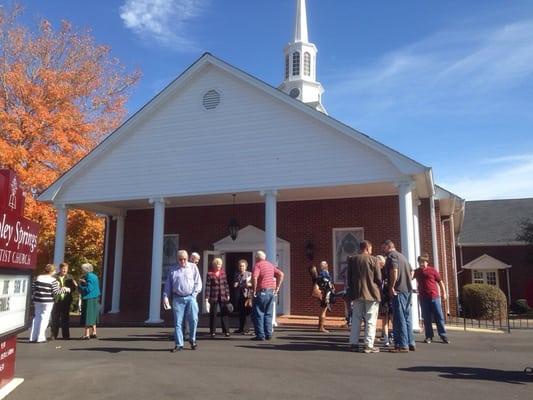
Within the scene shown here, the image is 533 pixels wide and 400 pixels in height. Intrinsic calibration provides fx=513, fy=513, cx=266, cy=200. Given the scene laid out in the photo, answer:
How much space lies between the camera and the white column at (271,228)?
492 inches

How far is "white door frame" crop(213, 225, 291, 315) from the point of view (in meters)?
A: 15.3

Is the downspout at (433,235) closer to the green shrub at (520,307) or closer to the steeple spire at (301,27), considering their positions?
the green shrub at (520,307)

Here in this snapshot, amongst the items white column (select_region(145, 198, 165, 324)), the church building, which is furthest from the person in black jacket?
the church building

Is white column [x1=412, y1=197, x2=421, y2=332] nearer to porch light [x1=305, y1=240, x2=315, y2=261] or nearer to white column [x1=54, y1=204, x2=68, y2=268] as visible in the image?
porch light [x1=305, y1=240, x2=315, y2=261]

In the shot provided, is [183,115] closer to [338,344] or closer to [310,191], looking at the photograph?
[310,191]

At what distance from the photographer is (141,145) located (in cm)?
1468

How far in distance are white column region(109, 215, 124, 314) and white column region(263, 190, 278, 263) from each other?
686cm

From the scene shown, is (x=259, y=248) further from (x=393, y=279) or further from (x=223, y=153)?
(x=393, y=279)

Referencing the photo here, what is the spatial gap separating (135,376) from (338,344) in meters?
4.03

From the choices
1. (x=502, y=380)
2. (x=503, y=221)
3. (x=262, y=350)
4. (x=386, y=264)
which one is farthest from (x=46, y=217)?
(x=503, y=221)

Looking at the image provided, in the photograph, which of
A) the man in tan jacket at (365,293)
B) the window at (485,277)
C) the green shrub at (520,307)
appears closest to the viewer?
the man in tan jacket at (365,293)

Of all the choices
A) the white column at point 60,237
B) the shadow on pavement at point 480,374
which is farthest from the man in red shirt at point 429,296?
the white column at point 60,237

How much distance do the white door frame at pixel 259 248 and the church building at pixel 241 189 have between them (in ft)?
0.10

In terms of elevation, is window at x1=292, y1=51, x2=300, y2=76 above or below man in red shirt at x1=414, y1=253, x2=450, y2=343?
above
